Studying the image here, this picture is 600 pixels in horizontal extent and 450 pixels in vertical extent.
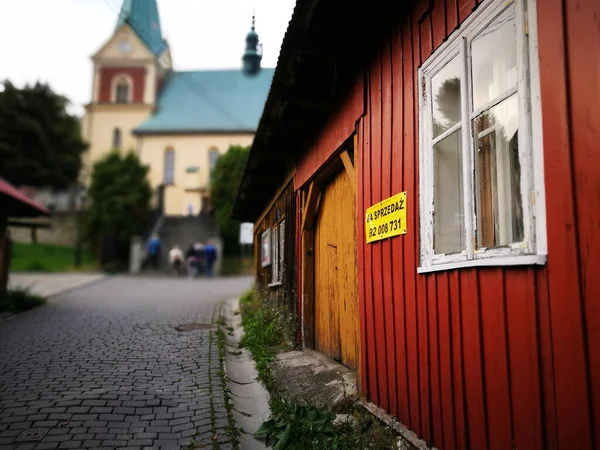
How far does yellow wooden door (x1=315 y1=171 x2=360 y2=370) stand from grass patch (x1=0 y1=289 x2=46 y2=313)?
765 centimetres

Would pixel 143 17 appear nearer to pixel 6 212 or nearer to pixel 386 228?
pixel 6 212

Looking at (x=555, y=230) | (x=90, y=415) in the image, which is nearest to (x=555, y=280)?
(x=555, y=230)

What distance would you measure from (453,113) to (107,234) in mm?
27677

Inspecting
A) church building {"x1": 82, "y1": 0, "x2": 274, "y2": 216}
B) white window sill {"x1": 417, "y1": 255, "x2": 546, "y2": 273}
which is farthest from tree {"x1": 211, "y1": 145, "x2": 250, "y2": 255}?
white window sill {"x1": 417, "y1": 255, "x2": 546, "y2": 273}

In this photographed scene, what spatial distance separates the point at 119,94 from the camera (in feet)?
132

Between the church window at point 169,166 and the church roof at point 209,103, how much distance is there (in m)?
1.70

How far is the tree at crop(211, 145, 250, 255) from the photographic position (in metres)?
29.1

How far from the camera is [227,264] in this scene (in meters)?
27.4

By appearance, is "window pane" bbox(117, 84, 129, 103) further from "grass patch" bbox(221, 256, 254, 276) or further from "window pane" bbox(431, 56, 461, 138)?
"window pane" bbox(431, 56, 461, 138)

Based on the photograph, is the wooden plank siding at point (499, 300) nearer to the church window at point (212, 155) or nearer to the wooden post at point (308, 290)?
the wooden post at point (308, 290)

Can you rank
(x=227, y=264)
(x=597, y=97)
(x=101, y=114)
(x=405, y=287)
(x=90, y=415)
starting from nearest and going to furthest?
(x=597, y=97) < (x=405, y=287) < (x=90, y=415) < (x=227, y=264) < (x=101, y=114)

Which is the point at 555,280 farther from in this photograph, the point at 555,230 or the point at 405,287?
the point at 405,287

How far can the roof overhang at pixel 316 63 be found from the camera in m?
4.02

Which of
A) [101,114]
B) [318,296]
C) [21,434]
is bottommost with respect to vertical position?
[21,434]
